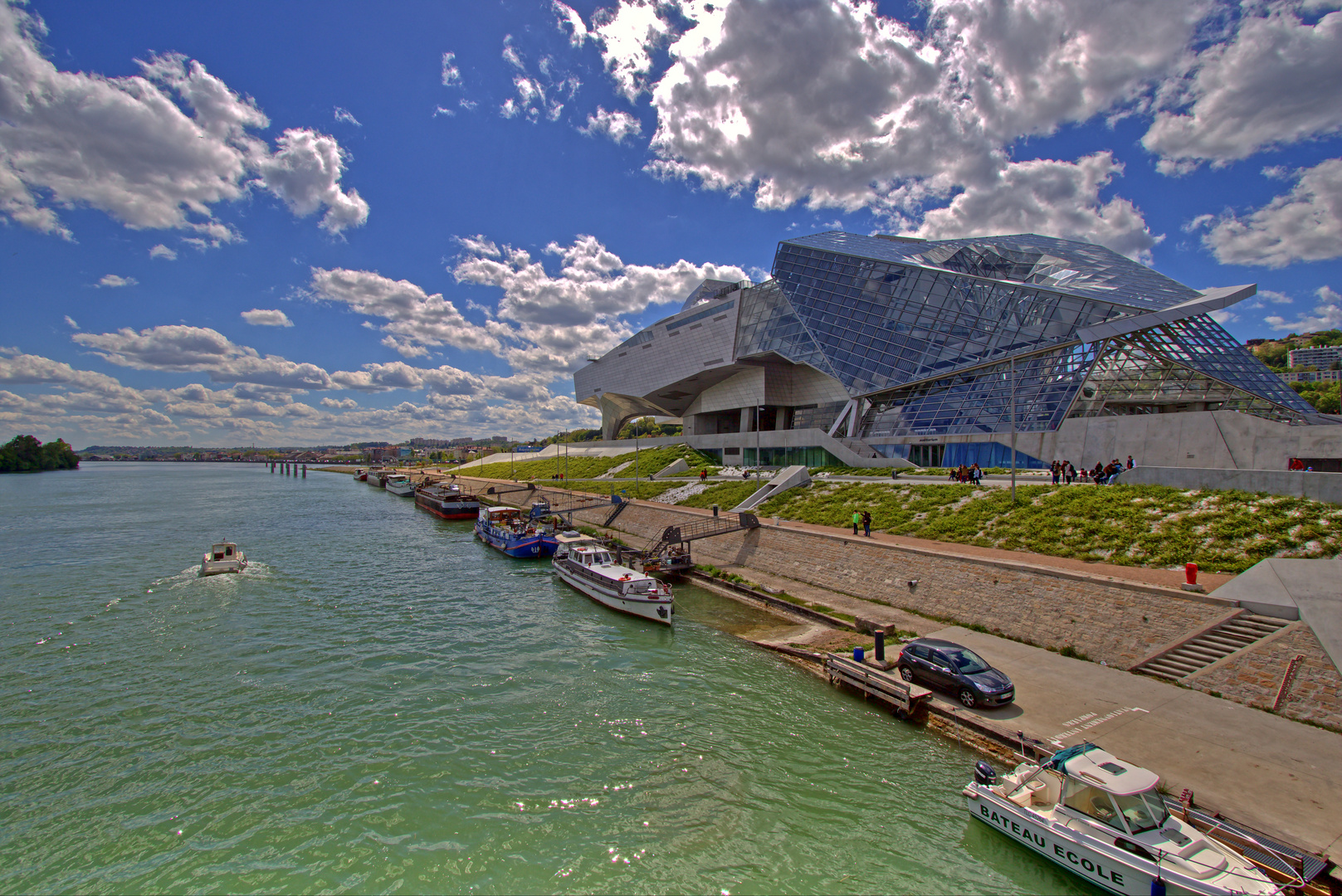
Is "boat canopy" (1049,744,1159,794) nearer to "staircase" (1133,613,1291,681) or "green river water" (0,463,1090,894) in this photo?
"green river water" (0,463,1090,894)

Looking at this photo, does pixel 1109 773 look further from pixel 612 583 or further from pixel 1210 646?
pixel 612 583

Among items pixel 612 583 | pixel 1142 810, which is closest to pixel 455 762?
pixel 612 583

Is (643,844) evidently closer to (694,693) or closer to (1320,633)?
(694,693)

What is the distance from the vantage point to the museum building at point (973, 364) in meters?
33.1

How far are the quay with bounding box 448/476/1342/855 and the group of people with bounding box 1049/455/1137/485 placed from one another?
29.3 ft

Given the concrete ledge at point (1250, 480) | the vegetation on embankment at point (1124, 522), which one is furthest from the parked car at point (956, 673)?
the concrete ledge at point (1250, 480)

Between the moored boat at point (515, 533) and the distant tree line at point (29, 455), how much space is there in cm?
20324

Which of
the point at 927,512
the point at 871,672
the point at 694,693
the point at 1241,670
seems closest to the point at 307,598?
Answer: the point at 694,693

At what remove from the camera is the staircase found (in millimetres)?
13977

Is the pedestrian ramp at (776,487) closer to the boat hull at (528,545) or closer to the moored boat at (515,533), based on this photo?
the boat hull at (528,545)

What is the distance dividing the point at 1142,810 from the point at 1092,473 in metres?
25.3

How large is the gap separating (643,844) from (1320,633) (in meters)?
16.6

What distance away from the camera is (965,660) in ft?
47.3

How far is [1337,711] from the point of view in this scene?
465 inches
